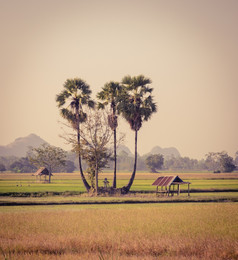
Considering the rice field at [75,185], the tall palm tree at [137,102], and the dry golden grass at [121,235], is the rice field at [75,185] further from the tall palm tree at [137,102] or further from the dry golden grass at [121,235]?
the dry golden grass at [121,235]

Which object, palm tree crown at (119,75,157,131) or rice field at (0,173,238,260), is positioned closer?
rice field at (0,173,238,260)

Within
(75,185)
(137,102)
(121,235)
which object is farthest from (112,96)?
(121,235)

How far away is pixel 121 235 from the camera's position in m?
19.8

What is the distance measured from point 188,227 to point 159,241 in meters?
4.91

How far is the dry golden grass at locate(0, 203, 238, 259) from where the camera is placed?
1603cm

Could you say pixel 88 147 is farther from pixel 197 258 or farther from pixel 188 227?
pixel 197 258

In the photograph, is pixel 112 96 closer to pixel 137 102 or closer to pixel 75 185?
pixel 137 102

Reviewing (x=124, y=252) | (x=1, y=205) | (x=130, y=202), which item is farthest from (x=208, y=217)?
(x=1, y=205)

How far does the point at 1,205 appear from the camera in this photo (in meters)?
37.9

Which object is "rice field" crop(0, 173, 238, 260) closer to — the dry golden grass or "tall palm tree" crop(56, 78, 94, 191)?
the dry golden grass

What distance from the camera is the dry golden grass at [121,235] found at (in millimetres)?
16031

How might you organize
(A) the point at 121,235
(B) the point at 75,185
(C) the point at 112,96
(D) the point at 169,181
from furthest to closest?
(B) the point at 75,185 → (C) the point at 112,96 → (D) the point at 169,181 → (A) the point at 121,235

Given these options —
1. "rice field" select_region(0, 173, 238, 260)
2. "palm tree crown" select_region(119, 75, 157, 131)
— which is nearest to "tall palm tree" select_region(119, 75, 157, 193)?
"palm tree crown" select_region(119, 75, 157, 131)

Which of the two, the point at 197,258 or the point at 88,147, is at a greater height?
the point at 88,147
